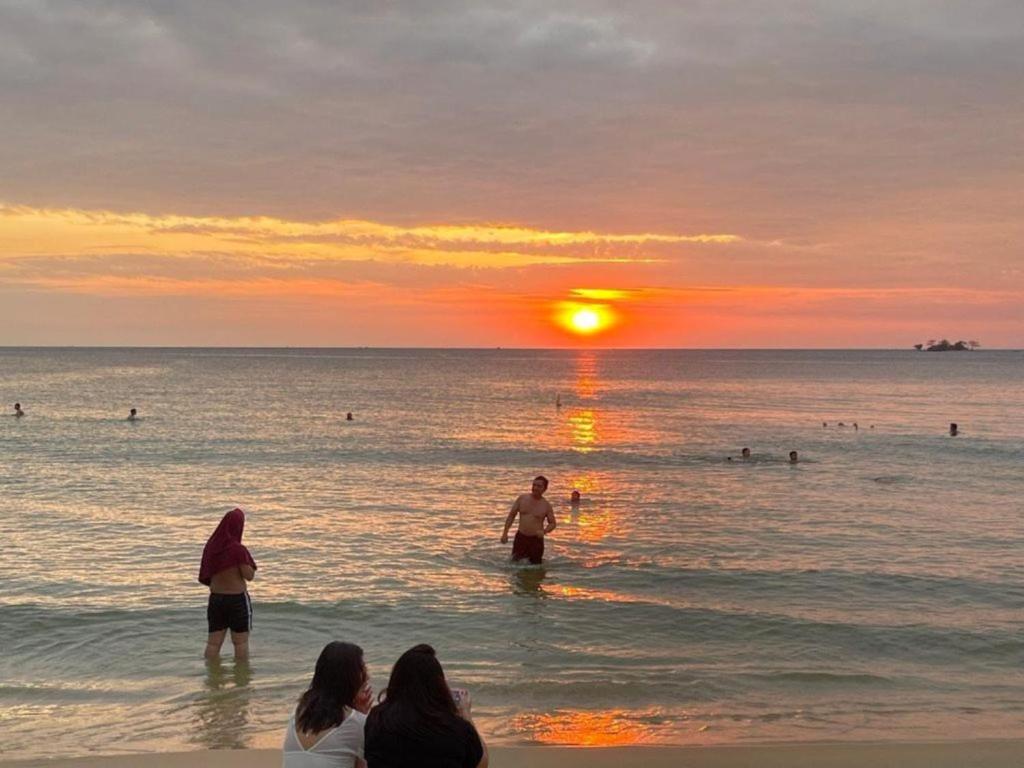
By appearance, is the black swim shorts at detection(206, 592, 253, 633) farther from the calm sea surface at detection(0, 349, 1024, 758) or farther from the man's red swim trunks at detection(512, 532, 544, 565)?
the man's red swim trunks at detection(512, 532, 544, 565)

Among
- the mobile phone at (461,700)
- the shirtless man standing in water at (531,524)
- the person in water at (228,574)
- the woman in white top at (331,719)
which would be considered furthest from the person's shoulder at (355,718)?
the shirtless man standing in water at (531,524)

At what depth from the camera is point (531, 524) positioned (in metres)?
15.7

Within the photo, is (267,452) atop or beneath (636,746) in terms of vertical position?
atop

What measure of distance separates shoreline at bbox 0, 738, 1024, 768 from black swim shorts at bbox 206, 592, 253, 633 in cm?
224

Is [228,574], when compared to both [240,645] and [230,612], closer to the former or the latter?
[230,612]

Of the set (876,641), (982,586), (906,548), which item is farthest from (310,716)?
(906,548)

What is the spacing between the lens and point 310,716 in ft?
14.9

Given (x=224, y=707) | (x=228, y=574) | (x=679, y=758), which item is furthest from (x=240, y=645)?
(x=679, y=758)

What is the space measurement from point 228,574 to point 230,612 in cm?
51

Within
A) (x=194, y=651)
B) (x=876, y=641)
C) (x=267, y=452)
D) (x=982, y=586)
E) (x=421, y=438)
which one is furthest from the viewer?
(x=421, y=438)

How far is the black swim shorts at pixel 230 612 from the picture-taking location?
9.59m

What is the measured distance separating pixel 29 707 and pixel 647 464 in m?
26.6

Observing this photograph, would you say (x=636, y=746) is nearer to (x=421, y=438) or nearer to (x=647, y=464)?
(x=647, y=464)

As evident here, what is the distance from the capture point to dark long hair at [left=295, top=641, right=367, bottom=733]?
4.54m
